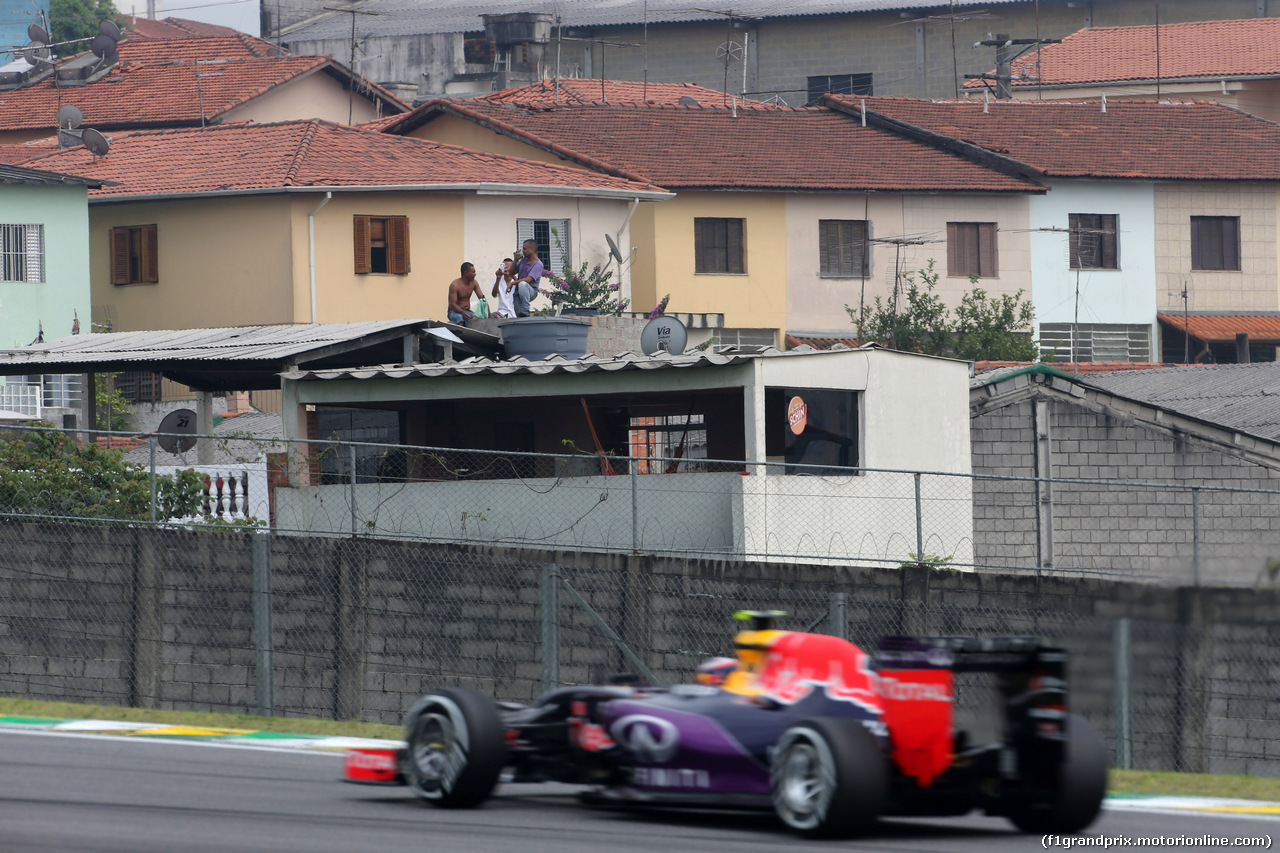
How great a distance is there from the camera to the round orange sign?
23.5m

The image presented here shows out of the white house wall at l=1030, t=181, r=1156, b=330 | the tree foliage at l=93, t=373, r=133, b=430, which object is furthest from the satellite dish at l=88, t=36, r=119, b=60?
the white house wall at l=1030, t=181, r=1156, b=330

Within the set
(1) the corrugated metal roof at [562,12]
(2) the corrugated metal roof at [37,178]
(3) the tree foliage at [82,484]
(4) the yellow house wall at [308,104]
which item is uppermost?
(1) the corrugated metal roof at [562,12]

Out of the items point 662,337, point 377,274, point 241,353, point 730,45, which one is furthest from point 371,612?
A: point 730,45

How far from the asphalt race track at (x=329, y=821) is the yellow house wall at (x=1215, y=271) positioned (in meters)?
43.5

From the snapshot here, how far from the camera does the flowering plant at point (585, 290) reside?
39.0 metres

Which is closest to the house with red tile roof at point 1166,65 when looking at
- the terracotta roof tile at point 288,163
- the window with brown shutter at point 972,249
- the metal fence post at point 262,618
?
the window with brown shutter at point 972,249

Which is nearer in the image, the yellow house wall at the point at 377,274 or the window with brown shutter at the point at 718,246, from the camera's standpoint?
the yellow house wall at the point at 377,274

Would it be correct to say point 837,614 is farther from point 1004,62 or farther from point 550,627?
point 1004,62

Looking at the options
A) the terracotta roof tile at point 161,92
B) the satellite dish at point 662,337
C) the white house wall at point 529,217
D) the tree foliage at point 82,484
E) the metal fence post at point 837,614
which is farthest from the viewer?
the terracotta roof tile at point 161,92

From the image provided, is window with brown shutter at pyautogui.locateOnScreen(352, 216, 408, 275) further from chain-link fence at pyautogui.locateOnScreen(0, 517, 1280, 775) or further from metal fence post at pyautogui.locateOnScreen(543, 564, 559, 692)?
metal fence post at pyautogui.locateOnScreen(543, 564, 559, 692)

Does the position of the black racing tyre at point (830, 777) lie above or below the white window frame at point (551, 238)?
below

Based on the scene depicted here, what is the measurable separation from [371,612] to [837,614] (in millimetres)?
4668

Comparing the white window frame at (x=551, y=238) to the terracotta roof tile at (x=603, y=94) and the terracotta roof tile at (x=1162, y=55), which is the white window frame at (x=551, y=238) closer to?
the terracotta roof tile at (x=603, y=94)

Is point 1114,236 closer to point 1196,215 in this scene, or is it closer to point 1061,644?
point 1196,215
